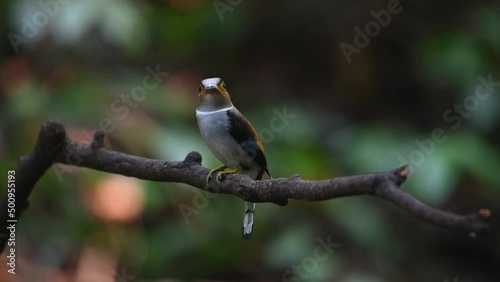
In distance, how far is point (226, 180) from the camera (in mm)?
1604

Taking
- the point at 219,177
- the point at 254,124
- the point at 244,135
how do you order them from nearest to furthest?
1. the point at 219,177
2. the point at 244,135
3. the point at 254,124

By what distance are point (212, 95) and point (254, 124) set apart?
1628 millimetres

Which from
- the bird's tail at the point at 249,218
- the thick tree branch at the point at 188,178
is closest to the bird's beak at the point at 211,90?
the thick tree branch at the point at 188,178

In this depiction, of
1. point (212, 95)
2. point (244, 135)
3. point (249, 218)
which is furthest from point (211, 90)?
point (249, 218)

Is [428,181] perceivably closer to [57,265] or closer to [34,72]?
[57,265]

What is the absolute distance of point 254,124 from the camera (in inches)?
136

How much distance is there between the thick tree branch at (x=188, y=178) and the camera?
1082 millimetres

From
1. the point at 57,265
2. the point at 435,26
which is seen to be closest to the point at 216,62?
the point at 435,26

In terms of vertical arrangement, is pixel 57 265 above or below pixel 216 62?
below

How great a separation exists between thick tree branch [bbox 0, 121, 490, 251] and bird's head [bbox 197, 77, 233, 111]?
7.2 inches

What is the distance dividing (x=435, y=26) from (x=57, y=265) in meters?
2.51

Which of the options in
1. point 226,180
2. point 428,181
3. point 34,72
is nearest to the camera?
point 226,180

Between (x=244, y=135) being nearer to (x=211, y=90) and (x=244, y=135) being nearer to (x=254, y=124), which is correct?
(x=211, y=90)

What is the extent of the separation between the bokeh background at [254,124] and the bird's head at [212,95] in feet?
3.44
